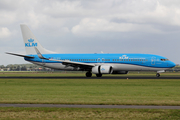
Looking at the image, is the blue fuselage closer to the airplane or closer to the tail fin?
the airplane

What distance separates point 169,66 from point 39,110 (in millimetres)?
41159

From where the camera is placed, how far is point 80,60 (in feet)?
182

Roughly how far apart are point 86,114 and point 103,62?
133 feet

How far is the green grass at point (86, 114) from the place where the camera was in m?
12.7

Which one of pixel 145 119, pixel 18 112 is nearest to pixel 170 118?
pixel 145 119

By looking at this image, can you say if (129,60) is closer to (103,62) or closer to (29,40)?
(103,62)

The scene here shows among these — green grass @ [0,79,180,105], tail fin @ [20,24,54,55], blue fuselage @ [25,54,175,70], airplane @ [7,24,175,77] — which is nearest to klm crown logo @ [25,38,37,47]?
tail fin @ [20,24,54,55]

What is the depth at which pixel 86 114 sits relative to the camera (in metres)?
13.4

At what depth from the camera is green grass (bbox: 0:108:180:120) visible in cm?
1266

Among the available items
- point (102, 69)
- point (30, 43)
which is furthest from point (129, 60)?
point (30, 43)

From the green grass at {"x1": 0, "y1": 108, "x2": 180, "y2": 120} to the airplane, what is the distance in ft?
119

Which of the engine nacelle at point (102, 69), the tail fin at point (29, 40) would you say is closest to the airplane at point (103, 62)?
the engine nacelle at point (102, 69)

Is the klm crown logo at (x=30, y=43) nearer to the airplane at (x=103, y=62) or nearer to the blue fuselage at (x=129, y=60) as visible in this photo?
the airplane at (x=103, y=62)

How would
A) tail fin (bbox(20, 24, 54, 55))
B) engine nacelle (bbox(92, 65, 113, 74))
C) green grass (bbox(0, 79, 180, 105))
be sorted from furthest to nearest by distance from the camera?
tail fin (bbox(20, 24, 54, 55)) → engine nacelle (bbox(92, 65, 113, 74)) → green grass (bbox(0, 79, 180, 105))
